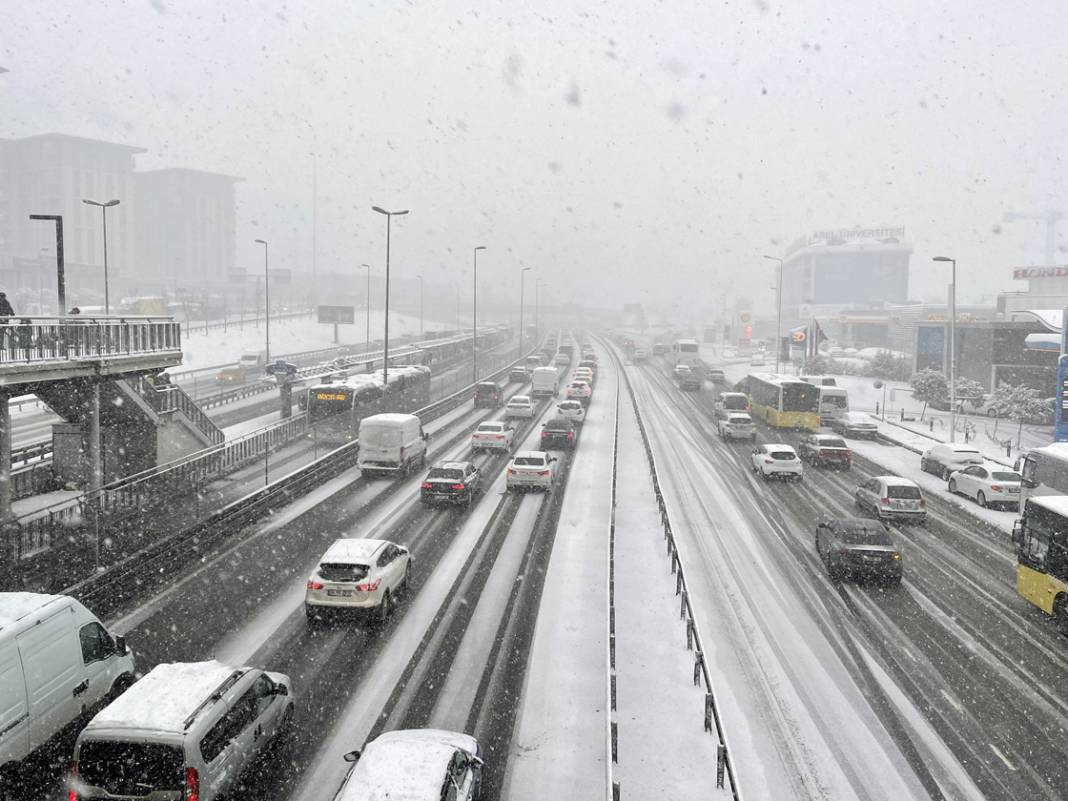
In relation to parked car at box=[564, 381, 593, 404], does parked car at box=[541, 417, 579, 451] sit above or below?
below

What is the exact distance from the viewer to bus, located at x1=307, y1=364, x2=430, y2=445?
34344mm

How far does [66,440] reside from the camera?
76.8 feet

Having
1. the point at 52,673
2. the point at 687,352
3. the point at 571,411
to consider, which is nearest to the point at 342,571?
the point at 52,673

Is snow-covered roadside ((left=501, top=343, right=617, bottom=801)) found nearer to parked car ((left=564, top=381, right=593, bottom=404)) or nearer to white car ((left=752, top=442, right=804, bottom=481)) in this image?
white car ((left=752, top=442, right=804, bottom=481))

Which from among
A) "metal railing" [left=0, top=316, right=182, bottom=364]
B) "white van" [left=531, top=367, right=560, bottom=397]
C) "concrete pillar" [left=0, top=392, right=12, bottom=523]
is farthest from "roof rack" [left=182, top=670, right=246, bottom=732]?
"white van" [left=531, top=367, right=560, bottom=397]

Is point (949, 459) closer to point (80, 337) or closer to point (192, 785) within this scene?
point (80, 337)

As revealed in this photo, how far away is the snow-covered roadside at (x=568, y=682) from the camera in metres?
10.5

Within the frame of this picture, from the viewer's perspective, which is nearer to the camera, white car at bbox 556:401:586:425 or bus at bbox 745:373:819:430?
bus at bbox 745:373:819:430

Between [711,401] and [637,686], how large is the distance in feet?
152

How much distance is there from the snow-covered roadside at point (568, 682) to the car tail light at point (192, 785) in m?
3.50

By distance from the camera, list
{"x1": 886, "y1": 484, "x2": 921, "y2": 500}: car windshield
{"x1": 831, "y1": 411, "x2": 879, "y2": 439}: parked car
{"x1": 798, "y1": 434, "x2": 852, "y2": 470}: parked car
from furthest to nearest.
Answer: {"x1": 831, "y1": 411, "x2": 879, "y2": 439}: parked car
{"x1": 798, "y1": 434, "x2": 852, "y2": 470}: parked car
{"x1": 886, "y1": 484, "x2": 921, "y2": 500}: car windshield

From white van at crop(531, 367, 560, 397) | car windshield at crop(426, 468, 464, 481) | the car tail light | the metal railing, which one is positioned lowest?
the car tail light

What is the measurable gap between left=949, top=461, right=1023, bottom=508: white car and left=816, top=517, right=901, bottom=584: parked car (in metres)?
10.5

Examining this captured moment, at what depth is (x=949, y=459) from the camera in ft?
105
